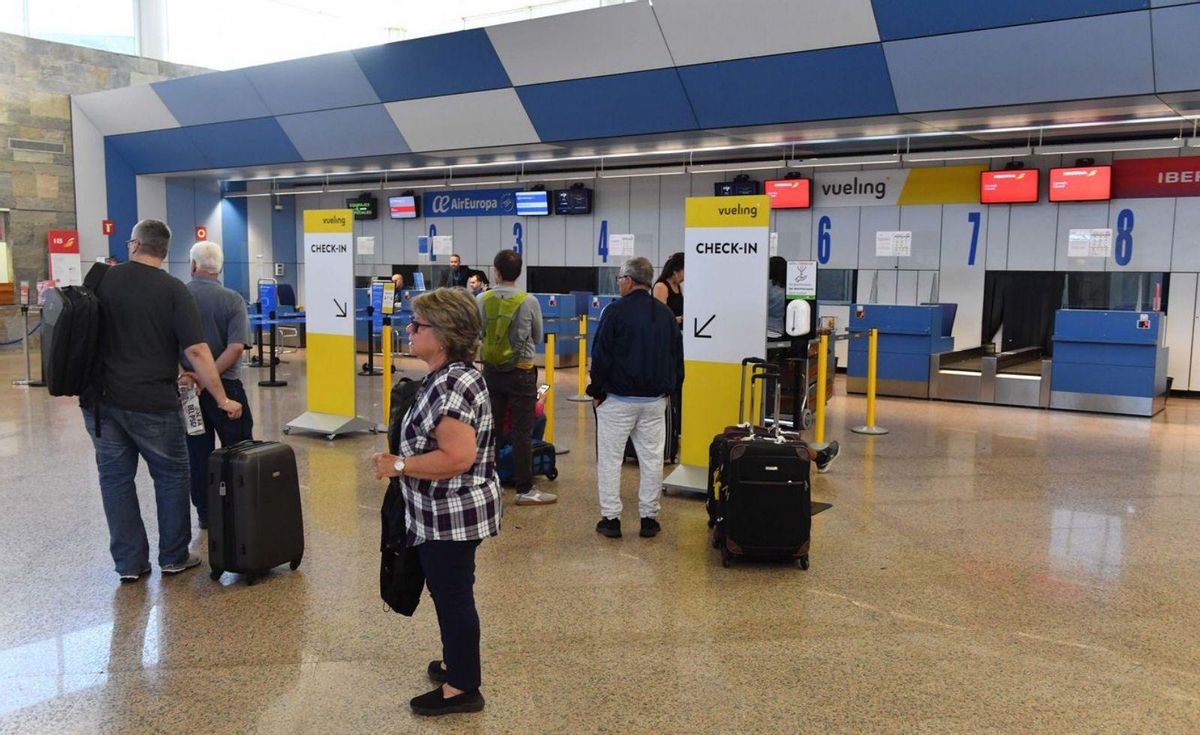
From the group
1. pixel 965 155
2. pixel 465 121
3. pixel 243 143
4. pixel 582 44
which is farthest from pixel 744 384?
pixel 243 143

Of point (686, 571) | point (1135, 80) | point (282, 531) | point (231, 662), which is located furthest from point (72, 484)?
point (1135, 80)

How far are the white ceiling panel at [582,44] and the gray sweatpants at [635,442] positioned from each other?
5.57 metres

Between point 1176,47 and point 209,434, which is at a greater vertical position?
point 1176,47

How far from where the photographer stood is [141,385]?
4.10 m

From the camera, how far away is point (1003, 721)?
10.0 ft

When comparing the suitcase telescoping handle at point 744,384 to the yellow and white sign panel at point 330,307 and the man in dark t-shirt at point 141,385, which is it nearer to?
the man in dark t-shirt at point 141,385

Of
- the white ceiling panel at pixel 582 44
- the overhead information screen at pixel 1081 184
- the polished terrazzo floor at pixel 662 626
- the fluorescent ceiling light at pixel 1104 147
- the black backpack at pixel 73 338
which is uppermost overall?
the white ceiling panel at pixel 582 44

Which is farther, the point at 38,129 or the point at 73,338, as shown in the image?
the point at 38,129

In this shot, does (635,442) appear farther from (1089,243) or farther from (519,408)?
(1089,243)

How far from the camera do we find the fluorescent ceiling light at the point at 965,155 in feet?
36.7

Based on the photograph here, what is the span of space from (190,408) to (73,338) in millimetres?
647

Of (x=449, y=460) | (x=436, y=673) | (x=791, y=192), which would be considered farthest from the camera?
(x=791, y=192)

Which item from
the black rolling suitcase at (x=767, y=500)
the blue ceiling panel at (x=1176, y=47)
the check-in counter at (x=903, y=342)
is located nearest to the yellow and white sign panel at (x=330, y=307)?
the black rolling suitcase at (x=767, y=500)

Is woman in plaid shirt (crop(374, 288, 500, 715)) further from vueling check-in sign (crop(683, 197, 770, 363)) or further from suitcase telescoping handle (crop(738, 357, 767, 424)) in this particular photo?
vueling check-in sign (crop(683, 197, 770, 363))
